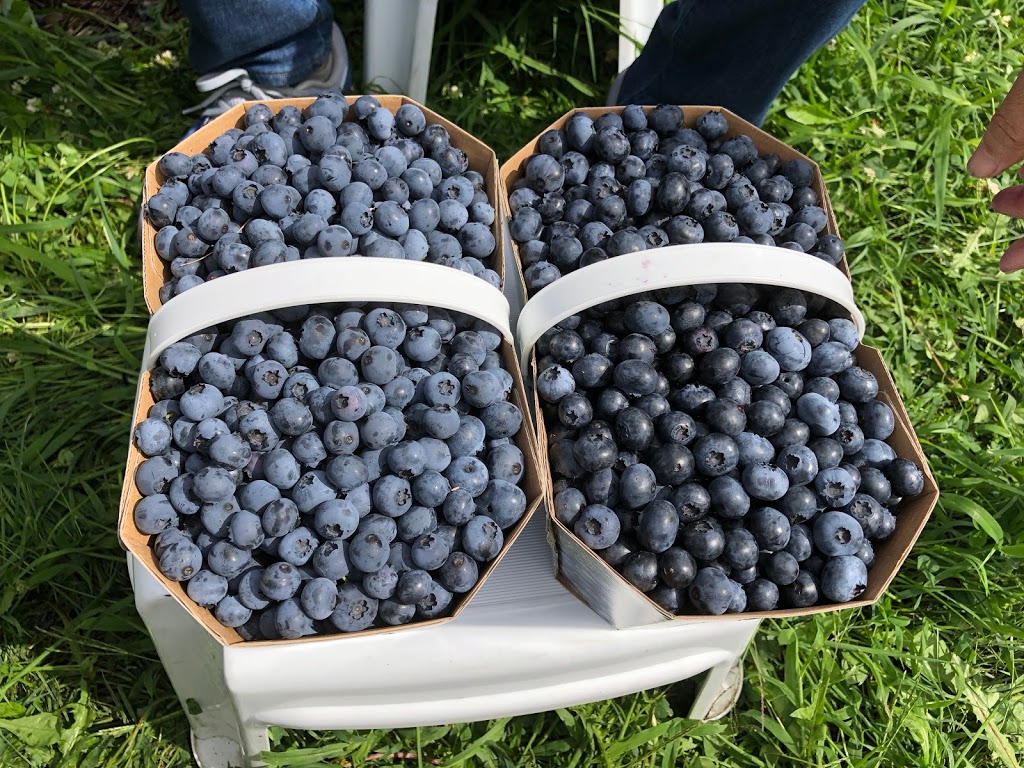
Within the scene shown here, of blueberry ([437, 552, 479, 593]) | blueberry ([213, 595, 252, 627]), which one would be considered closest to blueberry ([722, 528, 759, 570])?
blueberry ([437, 552, 479, 593])

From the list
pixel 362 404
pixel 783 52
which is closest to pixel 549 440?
pixel 362 404

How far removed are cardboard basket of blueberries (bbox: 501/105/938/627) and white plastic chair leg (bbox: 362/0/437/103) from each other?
1013 mm

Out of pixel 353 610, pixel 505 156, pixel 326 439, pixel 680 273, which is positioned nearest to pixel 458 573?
pixel 353 610

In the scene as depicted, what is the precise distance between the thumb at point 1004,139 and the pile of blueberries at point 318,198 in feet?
2.76

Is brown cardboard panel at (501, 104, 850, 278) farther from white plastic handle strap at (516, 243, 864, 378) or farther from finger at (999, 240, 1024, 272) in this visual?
white plastic handle strap at (516, 243, 864, 378)

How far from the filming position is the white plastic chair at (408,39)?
221cm

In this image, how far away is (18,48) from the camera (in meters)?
2.42

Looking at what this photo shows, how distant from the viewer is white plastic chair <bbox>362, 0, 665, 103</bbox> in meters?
2.21

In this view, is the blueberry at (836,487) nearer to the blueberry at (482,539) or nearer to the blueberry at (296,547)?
the blueberry at (482,539)

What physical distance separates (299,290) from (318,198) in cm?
28

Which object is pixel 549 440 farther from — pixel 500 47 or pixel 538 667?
pixel 500 47

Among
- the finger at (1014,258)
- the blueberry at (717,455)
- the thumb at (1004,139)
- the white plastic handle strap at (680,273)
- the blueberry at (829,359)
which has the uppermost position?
the thumb at (1004,139)

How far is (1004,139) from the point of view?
4.25 ft

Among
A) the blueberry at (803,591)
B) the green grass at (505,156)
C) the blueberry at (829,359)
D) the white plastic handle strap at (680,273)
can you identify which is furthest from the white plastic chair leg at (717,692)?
the white plastic handle strap at (680,273)
